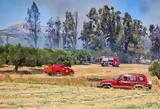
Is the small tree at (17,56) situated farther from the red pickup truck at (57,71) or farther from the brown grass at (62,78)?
the red pickup truck at (57,71)

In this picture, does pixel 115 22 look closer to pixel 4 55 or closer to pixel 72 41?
pixel 72 41

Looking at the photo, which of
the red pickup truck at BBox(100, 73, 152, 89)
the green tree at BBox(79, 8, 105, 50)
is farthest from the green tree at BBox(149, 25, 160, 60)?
the red pickup truck at BBox(100, 73, 152, 89)

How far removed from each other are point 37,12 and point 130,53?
145ft

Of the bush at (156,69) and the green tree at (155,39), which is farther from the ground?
the green tree at (155,39)

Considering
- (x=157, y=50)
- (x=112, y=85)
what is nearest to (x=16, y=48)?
(x=112, y=85)

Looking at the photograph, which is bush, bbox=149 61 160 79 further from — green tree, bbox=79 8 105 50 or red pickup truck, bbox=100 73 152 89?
green tree, bbox=79 8 105 50

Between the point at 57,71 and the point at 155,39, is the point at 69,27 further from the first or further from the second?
the point at 57,71

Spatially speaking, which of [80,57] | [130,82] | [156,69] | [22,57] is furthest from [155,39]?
[130,82]

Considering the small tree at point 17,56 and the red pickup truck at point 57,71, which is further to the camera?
the small tree at point 17,56

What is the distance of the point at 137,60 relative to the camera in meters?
164

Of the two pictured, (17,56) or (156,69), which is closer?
(156,69)

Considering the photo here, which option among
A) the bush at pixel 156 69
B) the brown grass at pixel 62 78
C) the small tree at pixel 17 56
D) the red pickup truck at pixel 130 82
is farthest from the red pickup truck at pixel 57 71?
the red pickup truck at pixel 130 82

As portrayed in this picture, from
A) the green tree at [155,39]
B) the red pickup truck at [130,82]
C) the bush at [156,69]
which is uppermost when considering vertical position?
the green tree at [155,39]

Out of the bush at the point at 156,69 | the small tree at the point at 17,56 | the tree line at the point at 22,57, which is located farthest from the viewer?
the tree line at the point at 22,57
